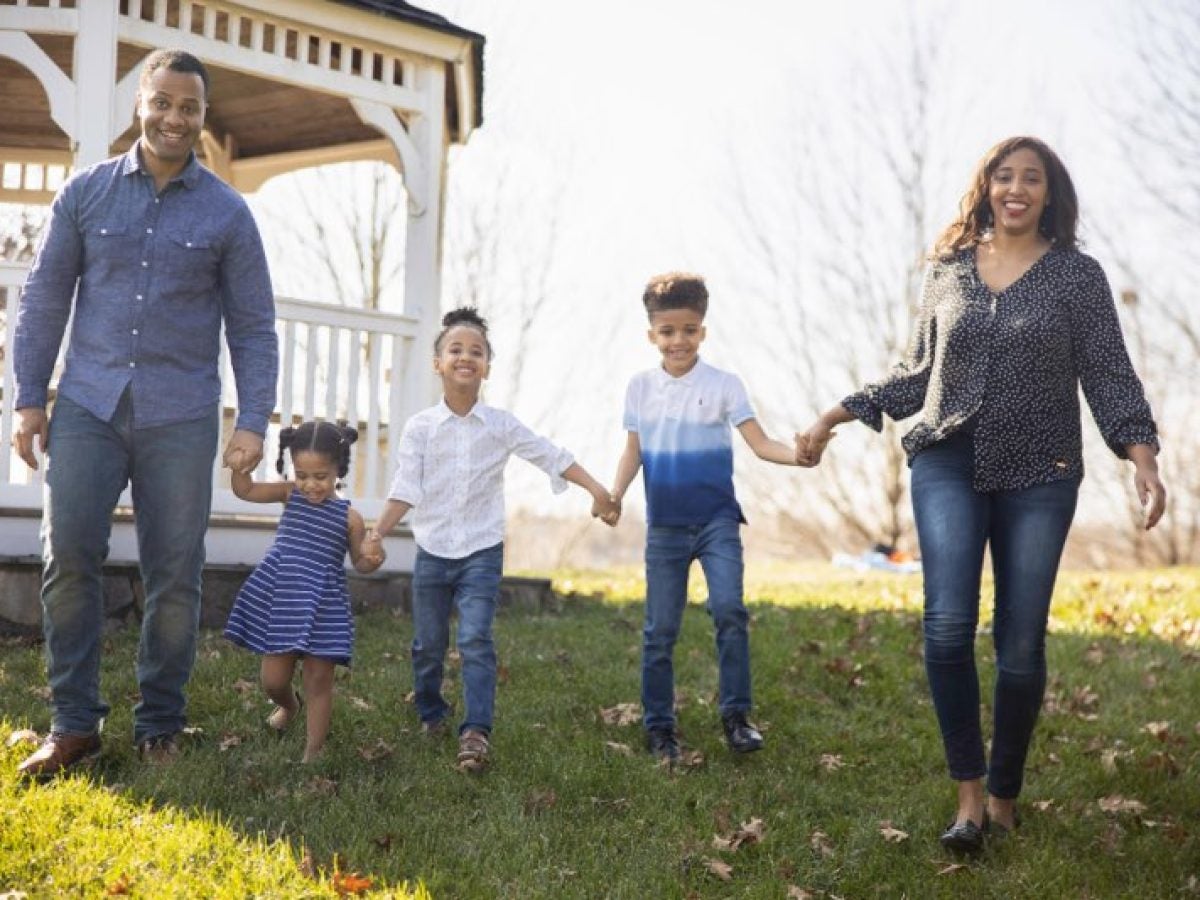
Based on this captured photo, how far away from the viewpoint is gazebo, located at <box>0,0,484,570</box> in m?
7.84

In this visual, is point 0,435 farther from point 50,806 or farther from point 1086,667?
point 1086,667

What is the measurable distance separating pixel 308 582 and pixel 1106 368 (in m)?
2.86

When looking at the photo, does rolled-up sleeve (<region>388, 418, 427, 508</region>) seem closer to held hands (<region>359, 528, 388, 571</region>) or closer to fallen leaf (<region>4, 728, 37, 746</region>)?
held hands (<region>359, 528, 388, 571</region>)

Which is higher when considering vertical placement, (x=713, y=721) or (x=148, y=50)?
(x=148, y=50)

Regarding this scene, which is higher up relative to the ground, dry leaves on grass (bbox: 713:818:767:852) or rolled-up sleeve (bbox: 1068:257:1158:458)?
rolled-up sleeve (bbox: 1068:257:1158:458)

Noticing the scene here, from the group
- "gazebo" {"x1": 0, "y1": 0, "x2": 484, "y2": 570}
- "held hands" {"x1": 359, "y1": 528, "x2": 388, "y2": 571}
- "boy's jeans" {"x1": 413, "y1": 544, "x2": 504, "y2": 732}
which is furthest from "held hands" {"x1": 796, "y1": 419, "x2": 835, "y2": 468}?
"gazebo" {"x1": 0, "y1": 0, "x2": 484, "y2": 570}

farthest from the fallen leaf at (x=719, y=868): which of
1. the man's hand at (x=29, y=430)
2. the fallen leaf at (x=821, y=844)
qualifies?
the man's hand at (x=29, y=430)

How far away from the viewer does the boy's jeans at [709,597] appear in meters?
5.24

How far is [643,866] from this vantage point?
4.10 metres

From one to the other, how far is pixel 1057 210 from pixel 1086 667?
3.90 m

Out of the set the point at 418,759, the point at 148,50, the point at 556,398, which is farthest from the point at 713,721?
the point at 556,398

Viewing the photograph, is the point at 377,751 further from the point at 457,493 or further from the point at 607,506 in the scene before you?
the point at 607,506

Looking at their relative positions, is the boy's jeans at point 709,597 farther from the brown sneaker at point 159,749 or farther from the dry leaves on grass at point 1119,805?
the brown sneaker at point 159,749

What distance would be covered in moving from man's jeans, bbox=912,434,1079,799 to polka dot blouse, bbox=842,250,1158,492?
74 mm
